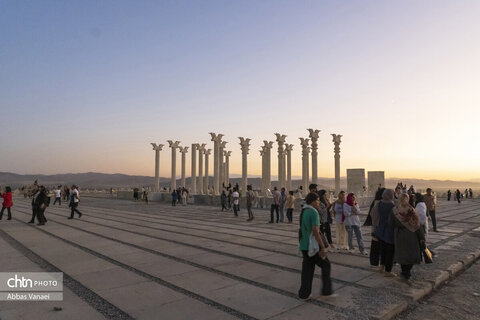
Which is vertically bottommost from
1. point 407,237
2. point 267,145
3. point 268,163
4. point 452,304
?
point 452,304

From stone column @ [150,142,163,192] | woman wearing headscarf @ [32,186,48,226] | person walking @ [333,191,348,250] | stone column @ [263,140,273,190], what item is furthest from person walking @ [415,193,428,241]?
stone column @ [150,142,163,192]

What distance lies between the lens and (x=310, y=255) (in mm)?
5004

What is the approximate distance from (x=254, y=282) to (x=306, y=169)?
109 ft

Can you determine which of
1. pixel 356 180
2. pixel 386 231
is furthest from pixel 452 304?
pixel 356 180

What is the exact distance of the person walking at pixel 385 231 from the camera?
645 cm

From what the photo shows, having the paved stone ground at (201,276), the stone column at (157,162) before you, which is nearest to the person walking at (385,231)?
the paved stone ground at (201,276)

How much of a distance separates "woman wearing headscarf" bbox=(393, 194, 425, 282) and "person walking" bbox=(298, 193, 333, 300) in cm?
188

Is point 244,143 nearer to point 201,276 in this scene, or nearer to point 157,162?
point 157,162

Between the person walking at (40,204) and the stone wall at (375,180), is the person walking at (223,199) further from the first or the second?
the stone wall at (375,180)

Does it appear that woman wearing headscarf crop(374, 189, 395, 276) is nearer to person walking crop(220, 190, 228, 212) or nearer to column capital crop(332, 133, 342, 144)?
person walking crop(220, 190, 228, 212)

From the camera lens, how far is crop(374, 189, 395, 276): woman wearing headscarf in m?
6.45

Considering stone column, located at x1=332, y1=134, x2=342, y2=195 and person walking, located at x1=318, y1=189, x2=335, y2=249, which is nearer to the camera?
person walking, located at x1=318, y1=189, x2=335, y2=249

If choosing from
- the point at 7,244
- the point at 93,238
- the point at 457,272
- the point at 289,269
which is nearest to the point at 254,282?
the point at 289,269

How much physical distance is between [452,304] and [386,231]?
5.45 ft
